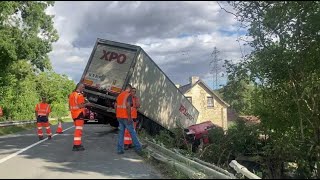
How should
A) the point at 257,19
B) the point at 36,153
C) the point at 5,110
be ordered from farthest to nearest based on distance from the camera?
the point at 5,110, the point at 257,19, the point at 36,153

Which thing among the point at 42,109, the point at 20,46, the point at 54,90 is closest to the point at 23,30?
the point at 20,46

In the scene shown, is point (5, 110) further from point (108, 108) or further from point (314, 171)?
point (314, 171)

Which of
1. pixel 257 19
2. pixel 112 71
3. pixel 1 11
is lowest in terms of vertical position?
pixel 112 71

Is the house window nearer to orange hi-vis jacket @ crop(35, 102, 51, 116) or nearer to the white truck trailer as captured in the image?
the white truck trailer

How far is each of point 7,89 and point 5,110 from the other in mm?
1558

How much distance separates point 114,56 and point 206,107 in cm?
4439

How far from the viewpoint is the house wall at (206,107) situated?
61.1 metres

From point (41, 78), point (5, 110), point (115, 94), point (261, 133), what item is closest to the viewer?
point (261, 133)

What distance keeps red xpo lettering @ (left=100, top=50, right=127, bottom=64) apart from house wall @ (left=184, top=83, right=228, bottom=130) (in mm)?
42872

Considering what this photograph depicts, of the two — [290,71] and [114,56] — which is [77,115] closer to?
[114,56]

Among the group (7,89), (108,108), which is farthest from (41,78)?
(108,108)

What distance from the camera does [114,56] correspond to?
18.0 meters

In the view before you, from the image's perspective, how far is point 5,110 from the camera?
34.2 meters

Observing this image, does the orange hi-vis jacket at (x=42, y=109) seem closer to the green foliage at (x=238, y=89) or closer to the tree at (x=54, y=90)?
the green foliage at (x=238, y=89)
